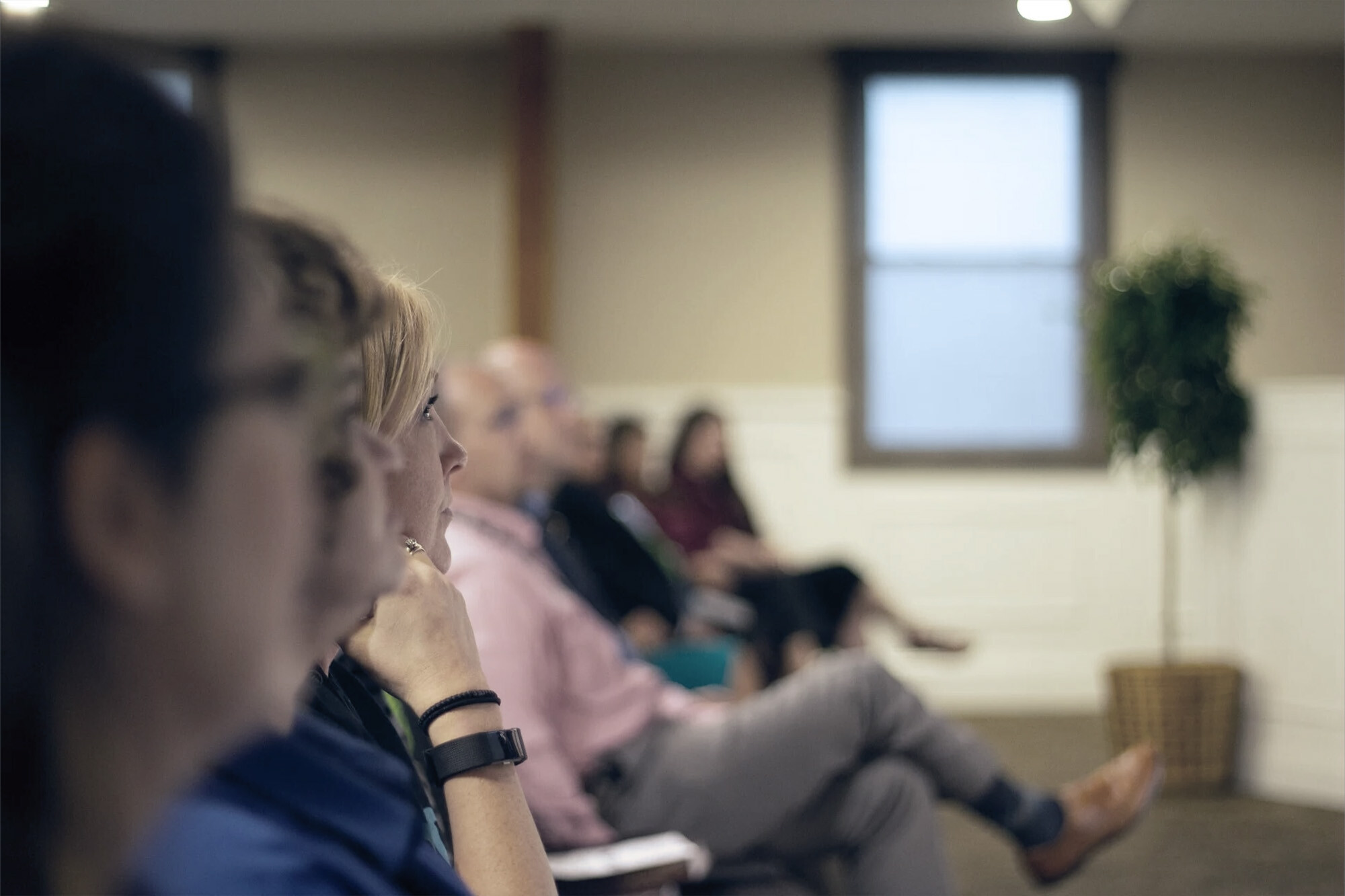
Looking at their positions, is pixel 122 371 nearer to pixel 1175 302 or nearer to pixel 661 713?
pixel 661 713

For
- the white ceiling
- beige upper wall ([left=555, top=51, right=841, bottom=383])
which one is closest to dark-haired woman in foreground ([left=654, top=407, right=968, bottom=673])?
beige upper wall ([left=555, top=51, right=841, bottom=383])

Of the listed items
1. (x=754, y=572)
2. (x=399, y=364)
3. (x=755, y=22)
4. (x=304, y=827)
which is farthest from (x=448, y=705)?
(x=755, y=22)

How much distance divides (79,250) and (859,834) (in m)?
2.10

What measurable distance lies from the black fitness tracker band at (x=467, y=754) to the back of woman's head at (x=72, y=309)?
62 cm

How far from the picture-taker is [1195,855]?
11.8ft

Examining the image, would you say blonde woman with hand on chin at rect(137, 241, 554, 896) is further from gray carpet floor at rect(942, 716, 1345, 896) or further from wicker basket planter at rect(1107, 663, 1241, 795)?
wicker basket planter at rect(1107, 663, 1241, 795)

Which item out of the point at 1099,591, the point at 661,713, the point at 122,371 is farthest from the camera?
the point at 1099,591

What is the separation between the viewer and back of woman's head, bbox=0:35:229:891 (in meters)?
0.34

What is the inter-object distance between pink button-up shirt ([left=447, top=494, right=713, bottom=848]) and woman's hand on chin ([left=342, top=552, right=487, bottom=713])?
79 centimetres

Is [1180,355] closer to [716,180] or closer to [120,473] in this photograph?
[716,180]

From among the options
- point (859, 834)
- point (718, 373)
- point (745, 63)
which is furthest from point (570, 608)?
point (745, 63)

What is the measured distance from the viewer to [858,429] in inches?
249

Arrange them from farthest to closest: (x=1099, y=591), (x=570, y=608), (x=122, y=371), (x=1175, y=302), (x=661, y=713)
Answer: (x=1099, y=591)
(x=1175, y=302)
(x=661, y=713)
(x=570, y=608)
(x=122, y=371)

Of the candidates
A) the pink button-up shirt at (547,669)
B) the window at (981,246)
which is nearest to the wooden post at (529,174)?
the window at (981,246)
